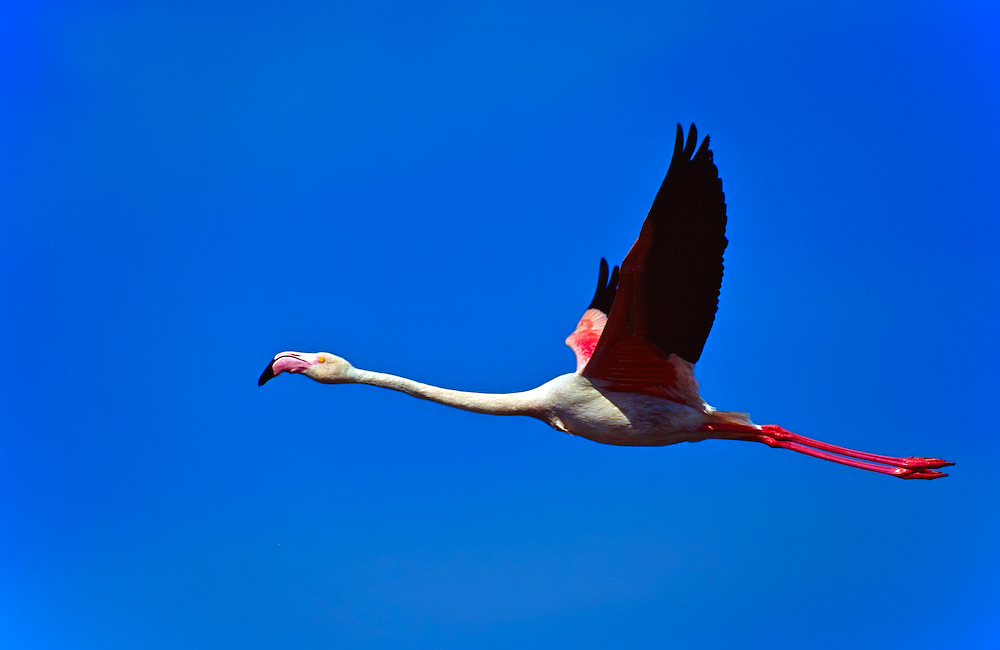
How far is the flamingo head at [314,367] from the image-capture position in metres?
12.0

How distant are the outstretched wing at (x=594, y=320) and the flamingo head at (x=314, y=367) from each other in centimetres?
321

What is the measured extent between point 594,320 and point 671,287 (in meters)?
3.60

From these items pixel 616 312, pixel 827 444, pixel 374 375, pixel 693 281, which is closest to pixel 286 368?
pixel 374 375

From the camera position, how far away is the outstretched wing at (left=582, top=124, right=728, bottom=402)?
10016 millimetres

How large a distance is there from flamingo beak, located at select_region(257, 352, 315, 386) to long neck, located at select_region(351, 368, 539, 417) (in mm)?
602

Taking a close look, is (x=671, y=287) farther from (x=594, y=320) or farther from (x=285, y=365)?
(x=285, y=365)

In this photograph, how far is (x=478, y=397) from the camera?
11812 millimetres

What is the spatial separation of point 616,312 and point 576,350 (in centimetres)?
283

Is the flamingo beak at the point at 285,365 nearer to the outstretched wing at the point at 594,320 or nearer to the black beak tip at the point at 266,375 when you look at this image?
the black beak tip at the point at 266,375

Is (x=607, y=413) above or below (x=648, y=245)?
below

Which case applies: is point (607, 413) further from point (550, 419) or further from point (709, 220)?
point (709, 220)

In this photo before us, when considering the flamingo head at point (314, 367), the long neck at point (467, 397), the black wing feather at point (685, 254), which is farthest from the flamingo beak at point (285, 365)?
the black wing feather at point (685, 254)

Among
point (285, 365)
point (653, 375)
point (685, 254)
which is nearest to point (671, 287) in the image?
point (685, 254)

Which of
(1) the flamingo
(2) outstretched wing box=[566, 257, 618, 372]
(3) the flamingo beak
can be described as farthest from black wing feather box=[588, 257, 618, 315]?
(3) the flamingo beak
